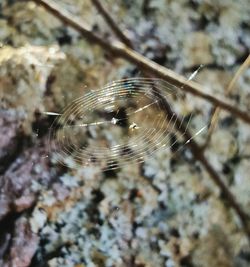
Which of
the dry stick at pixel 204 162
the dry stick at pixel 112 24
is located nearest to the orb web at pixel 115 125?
the dry stick at pixel 204 162

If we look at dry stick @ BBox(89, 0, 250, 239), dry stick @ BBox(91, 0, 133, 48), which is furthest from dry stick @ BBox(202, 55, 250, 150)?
dry stick @ BBox(91, 0, 133, 48)

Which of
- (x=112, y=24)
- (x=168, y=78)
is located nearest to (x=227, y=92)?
(x=168, y=78)

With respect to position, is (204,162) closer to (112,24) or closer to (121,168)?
(121,168)

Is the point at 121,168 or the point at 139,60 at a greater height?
the point at 139,60

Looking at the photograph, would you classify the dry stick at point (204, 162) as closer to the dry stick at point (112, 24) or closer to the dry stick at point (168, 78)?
the dry stick at point (168, 78)

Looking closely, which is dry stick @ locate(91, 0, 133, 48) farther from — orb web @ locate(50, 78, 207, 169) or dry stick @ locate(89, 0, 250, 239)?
orb web @ locate(50, 78, 207, 169)

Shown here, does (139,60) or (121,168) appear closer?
(121,168)

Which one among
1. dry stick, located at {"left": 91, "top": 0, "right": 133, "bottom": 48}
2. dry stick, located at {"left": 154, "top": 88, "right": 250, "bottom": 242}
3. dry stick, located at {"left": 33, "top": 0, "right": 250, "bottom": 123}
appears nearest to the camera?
dry stick, located at {"left": 154, "top": 88, "right": 250, "bottom": 242}
